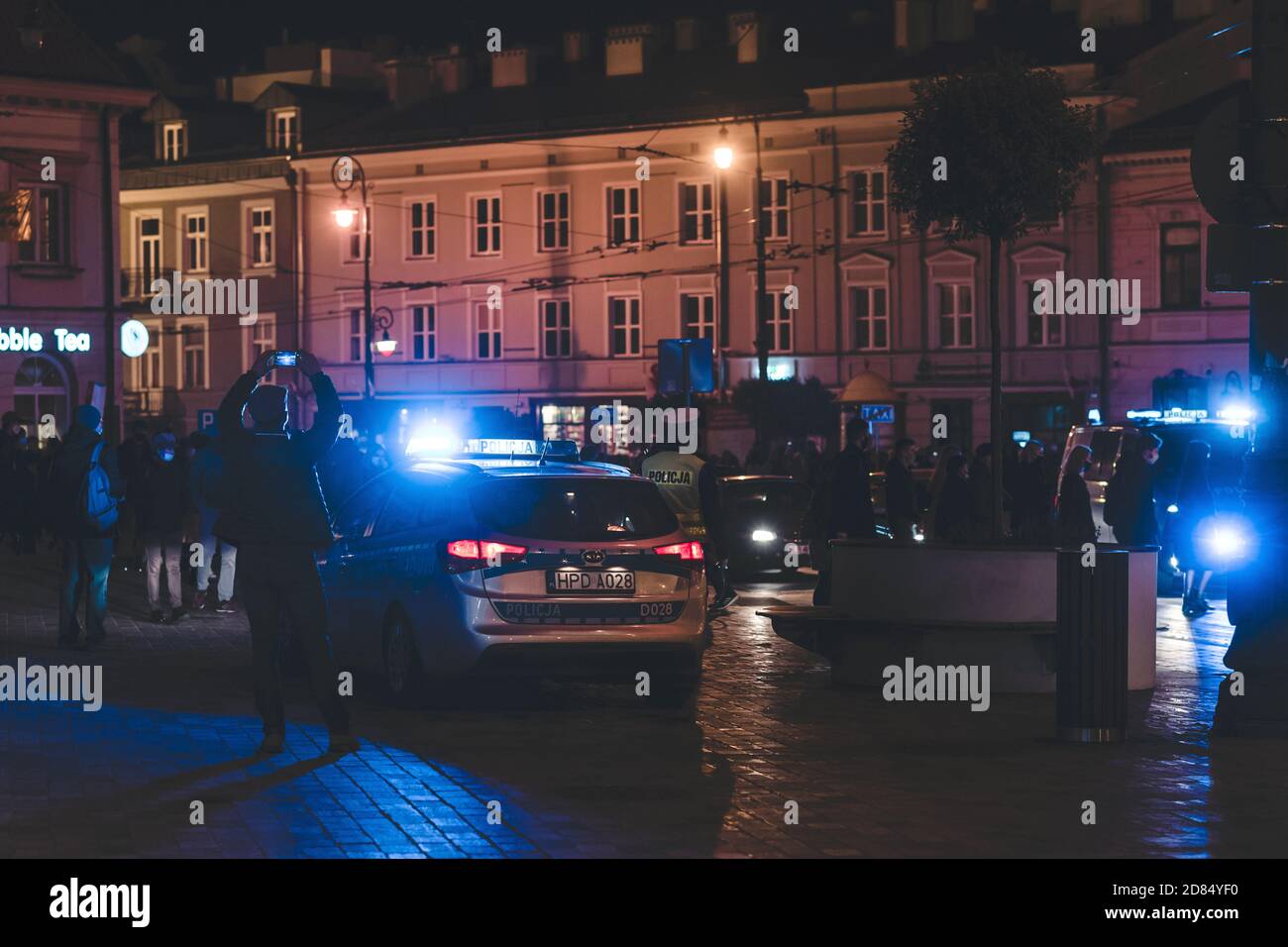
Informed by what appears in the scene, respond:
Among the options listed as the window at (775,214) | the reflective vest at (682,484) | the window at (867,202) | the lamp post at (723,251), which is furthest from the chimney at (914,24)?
the reflective vest at (682,484)

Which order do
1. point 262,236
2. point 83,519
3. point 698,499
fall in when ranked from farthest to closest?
point 262,236 → point 698,499 → point 83,519

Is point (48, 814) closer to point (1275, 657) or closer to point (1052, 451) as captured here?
point (1275, 657)

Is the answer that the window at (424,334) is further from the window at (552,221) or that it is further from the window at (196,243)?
the window at (196,243)

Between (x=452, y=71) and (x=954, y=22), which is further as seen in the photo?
(x=452, y=71)

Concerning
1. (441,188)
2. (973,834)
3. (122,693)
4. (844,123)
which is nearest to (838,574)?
(122,693)

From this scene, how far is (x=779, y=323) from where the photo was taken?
66.2m

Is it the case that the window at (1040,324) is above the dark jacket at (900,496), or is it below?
above

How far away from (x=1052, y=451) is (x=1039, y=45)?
29.4m

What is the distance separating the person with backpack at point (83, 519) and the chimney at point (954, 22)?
165ft

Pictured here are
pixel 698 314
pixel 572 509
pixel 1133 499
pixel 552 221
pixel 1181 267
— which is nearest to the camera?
pixel 572 509

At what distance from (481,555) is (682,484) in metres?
10.7

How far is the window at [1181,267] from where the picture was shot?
60844 mm

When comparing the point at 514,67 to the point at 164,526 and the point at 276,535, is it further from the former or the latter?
the point at 276,535

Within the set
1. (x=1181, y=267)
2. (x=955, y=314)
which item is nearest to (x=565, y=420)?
(x=955, y=314)
